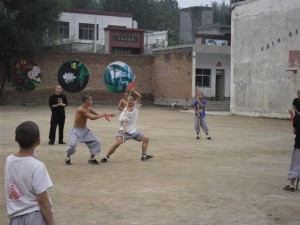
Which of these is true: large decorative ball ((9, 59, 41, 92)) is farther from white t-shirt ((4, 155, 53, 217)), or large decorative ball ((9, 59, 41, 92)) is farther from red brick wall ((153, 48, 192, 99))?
white t-shirt ((4, 155, 53, 217))

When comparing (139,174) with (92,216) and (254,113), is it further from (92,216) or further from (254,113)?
(254,113)

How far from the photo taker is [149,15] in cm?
9519

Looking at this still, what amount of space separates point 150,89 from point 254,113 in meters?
14.8

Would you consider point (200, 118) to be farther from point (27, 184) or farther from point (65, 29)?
point (65, 29)

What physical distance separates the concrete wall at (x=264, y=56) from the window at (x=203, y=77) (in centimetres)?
777

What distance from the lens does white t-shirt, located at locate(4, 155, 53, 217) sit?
3.78 meters

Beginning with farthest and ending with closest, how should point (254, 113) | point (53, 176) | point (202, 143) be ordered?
point (254, 113) → point (202, 143) → point (53, 176)

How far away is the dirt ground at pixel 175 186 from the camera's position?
7215 millimetres

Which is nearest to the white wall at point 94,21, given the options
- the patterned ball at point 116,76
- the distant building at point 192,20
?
the distant building at point 192,20

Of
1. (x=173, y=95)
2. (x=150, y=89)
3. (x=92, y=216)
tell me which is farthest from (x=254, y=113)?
(x=92, y=216)

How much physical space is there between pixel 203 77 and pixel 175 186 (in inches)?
1312

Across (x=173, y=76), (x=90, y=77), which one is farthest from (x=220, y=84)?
(x=90, y=77)

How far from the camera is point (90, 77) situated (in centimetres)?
4225

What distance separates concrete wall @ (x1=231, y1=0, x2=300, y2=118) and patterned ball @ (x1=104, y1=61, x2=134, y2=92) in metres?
11.8
